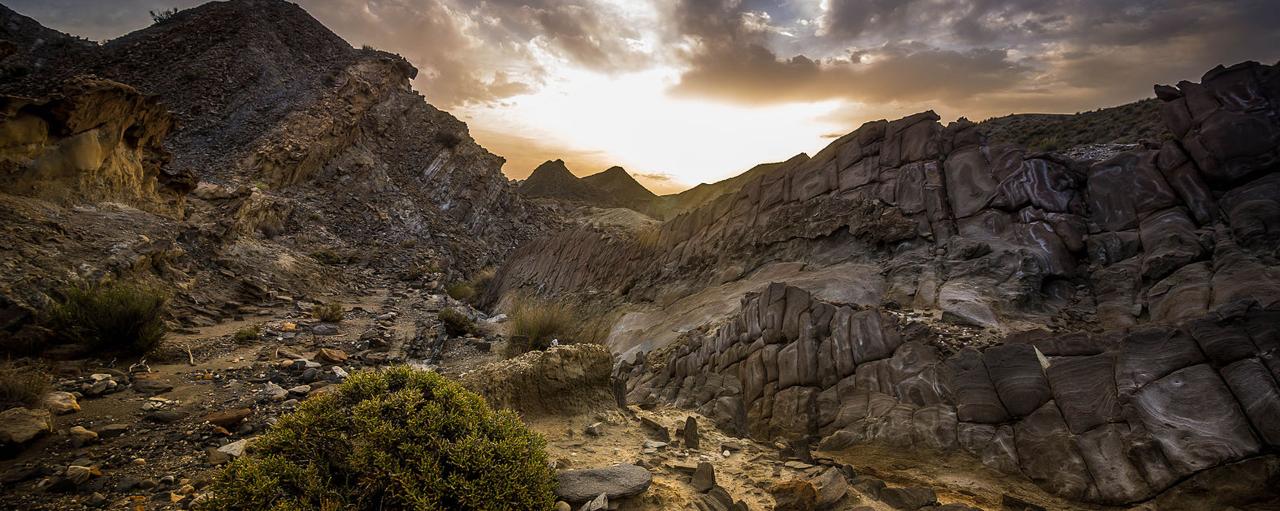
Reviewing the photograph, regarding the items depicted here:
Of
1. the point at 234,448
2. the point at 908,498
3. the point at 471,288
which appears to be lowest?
the point at 471,288

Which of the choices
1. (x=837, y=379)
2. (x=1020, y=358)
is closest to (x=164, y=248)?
(x=837, y=379)

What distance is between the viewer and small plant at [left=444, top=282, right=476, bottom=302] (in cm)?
2659

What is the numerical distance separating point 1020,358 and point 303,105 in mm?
42478

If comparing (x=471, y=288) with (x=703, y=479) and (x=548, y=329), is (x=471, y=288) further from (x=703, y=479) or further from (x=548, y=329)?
(x=703, y=479)

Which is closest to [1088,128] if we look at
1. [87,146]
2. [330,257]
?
[87,146]

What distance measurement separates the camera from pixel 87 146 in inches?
470

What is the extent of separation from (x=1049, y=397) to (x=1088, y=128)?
2734 centimetres

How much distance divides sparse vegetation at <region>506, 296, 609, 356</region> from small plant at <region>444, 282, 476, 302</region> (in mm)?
10564

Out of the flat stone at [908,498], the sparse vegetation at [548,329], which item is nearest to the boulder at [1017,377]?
the flat stone at [908,498]

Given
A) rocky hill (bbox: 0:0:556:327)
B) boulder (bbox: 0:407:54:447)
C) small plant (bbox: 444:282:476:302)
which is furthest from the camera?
small plant (bbox: 444:282:476:302)

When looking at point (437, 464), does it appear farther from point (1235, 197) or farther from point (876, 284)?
point (1235, 197)

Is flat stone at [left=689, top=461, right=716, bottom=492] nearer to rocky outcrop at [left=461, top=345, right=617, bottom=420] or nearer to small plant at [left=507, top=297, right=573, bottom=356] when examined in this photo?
rocky outcrop at [left=461, top=345, right=617, bottom=420]

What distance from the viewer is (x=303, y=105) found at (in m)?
34.8

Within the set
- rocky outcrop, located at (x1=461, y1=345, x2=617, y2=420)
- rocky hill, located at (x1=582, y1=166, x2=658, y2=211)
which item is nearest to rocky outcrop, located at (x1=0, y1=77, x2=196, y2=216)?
rocky outcrop, located at (x1=461, y1=345, x2=617, y2=420)
